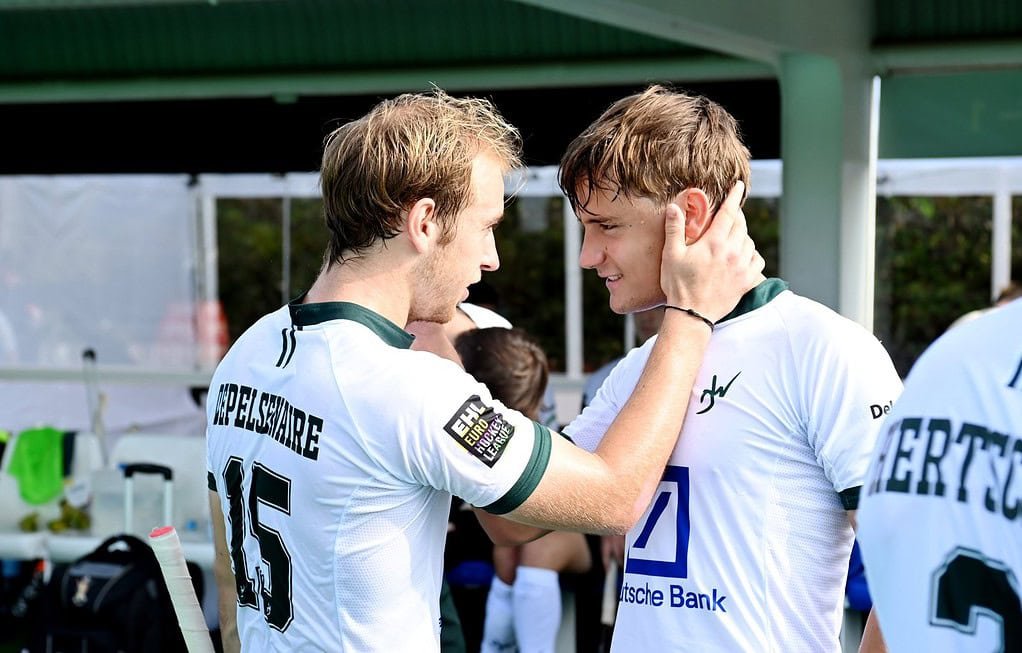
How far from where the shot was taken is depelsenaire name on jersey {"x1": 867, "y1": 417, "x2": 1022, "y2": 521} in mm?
884

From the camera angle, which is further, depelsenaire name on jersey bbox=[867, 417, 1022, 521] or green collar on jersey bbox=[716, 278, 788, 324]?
green collar on jersey bbox=[716, 278, 788, 324]

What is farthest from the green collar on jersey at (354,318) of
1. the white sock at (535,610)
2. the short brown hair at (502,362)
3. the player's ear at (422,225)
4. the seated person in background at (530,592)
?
the white sock at (535,610)

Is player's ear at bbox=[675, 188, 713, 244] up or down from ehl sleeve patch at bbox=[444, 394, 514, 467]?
up

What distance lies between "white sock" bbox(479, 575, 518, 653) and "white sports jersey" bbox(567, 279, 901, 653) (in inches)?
116

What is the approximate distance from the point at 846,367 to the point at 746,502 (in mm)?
226

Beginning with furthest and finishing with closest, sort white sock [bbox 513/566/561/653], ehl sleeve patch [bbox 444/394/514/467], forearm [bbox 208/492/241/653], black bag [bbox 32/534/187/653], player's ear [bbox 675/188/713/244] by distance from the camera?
black bag [bbox 32/534/187/653], white sock [bbox 513/566/561/653], forearm [bbox 208/492/241/653], player's ear [bbox 675/188/713/244], ehl sleeve patch [bbox 444/394/514/467]

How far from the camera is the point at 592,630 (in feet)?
15.7

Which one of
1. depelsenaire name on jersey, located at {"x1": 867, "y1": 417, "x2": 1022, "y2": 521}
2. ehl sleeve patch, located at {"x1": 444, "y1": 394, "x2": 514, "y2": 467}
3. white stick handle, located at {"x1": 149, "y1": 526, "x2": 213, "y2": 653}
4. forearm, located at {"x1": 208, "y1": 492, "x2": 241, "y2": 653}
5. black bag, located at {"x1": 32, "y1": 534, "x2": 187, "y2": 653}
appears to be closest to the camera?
depelsenaire name on jersey, located at {"x1": 867, "y1": 417, "x2": 1022, "y2": 521}

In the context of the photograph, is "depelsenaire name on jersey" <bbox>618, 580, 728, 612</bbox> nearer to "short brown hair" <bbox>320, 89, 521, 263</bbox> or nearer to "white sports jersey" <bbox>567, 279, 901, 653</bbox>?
"white sports jersey" <bbox>567, 279, 901, 653</bbox>

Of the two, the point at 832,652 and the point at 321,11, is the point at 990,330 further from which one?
the point at 321,11

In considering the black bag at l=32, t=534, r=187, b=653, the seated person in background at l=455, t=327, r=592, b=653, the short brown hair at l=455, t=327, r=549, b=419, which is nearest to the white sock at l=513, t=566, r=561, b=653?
the seated person in background at l=455, t=327, r=592, b=653

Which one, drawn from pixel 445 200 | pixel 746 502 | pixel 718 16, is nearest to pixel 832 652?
pixel 746 502

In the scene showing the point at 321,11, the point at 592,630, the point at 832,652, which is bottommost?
the point at 592,630

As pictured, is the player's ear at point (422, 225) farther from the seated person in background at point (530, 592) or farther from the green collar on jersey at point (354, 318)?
the seated person in background at point (530, 592)
